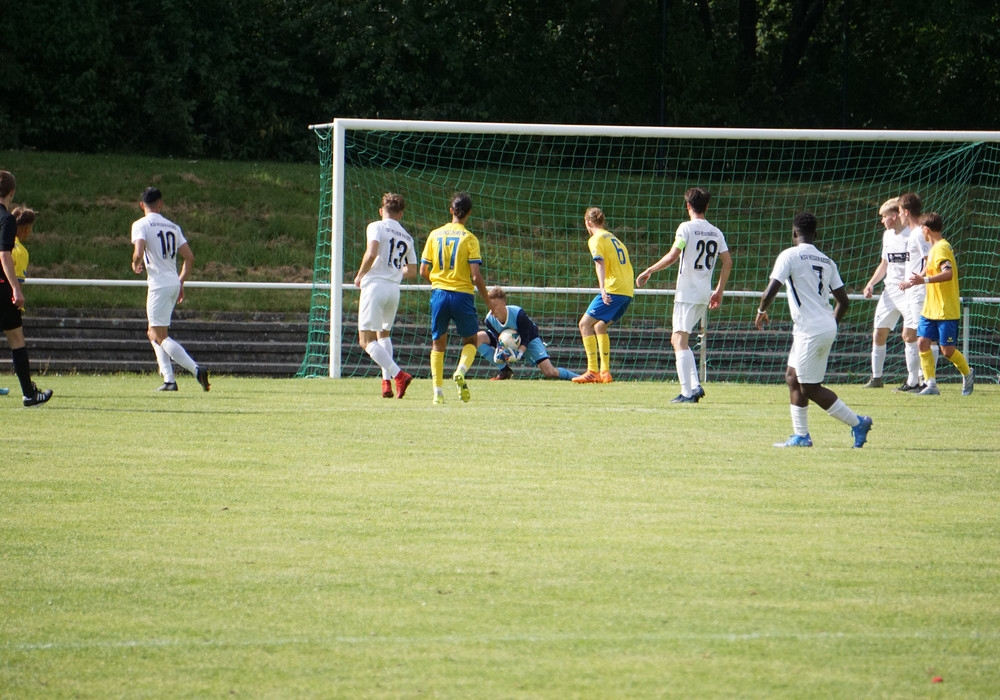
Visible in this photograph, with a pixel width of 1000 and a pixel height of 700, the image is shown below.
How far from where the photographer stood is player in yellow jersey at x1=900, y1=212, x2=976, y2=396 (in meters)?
12.1

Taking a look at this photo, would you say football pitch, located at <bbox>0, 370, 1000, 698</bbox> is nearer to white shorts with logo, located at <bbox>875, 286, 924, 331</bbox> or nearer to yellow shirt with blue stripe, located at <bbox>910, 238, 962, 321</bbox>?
yellow shirt with blue stripe, located at <bbox>910, 238, 962, 321</bbox>

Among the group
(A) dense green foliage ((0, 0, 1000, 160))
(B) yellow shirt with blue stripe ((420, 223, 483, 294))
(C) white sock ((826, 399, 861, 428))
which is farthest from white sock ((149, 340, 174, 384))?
(A) dense green foliage ((0, 0, 1000, 160))

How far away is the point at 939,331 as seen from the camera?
1245cm

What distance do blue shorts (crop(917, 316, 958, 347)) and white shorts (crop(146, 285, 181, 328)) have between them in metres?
7.98

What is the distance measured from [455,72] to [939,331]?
18.9 meters

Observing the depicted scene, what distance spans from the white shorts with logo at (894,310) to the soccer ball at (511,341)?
4.48m

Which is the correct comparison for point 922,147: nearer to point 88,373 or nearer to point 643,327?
point 643,327

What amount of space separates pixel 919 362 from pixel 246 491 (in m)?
9.12

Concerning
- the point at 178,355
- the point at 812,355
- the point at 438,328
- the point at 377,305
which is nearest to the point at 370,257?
the point at 377,305

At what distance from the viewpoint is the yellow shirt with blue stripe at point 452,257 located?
1096 centimetres

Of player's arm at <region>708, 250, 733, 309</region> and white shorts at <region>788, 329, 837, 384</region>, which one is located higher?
player's arm at <region>708, 250, 733, 309</region>

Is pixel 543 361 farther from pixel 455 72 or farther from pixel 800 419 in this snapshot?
pixel 455 72

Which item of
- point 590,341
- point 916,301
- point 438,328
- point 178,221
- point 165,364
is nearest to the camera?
point 438,328

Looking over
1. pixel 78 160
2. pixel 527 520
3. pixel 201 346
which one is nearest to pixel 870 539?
pixel 527 520
